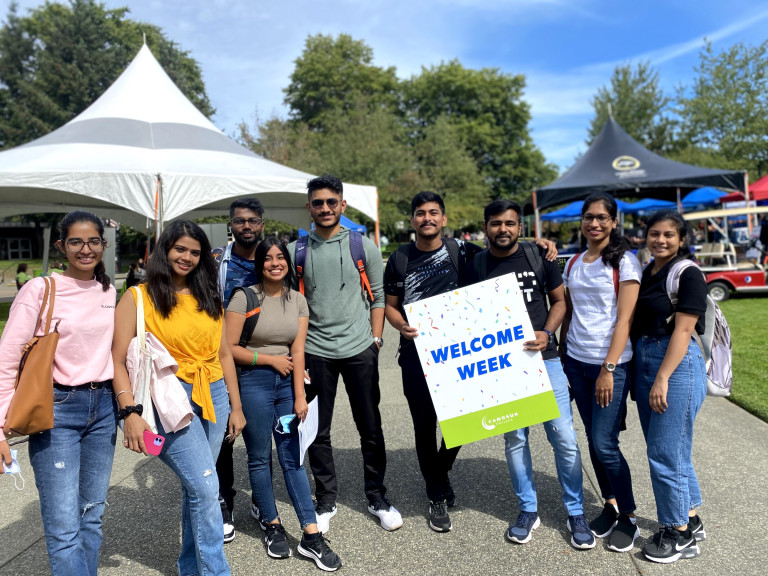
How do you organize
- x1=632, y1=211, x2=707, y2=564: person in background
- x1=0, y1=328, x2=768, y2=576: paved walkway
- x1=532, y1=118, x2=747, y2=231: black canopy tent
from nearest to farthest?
x1=632, y1=211, x2=707, y2=564: person in background → x1=0, y1=328, x2=768, y2=576: paved walkway → x1=532, y1=118, x2=747, y2=231: black canopy tent

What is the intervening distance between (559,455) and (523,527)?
46cm

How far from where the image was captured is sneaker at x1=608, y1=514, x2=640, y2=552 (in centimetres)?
300

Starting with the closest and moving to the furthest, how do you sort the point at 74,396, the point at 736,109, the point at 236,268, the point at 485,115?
1. the point at 74,396
2. the point at 236,268
3. the point at 736,109
4. the point at 485,115

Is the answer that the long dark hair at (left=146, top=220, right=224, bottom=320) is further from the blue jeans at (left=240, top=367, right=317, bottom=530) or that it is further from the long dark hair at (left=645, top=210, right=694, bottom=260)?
the long dark hair at (left=645, top=210, right=694, bottom=260)

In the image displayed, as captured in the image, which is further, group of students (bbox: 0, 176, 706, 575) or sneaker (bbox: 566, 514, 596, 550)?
sneaker (bbox: 566, 514, 596, 550)

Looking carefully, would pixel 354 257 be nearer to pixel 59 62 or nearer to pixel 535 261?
pixel 535 261

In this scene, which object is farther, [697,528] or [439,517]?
[439,517]

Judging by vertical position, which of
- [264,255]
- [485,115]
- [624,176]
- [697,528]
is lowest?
[697,528]

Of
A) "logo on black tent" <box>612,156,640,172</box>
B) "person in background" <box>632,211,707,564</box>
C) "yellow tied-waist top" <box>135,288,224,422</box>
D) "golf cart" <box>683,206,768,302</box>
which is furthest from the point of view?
"logo on black tent" <box>612,156,640,172</box>

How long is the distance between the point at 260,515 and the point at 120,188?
6.99 metres

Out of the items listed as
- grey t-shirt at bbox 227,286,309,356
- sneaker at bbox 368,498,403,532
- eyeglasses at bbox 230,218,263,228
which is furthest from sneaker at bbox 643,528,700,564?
eyeglasses at bbox 230,218,263,228

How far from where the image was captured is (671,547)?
2893 millimetres

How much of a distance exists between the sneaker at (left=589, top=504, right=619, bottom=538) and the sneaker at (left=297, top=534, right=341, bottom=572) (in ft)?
4.83

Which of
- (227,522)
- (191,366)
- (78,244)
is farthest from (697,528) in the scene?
(78,244)
